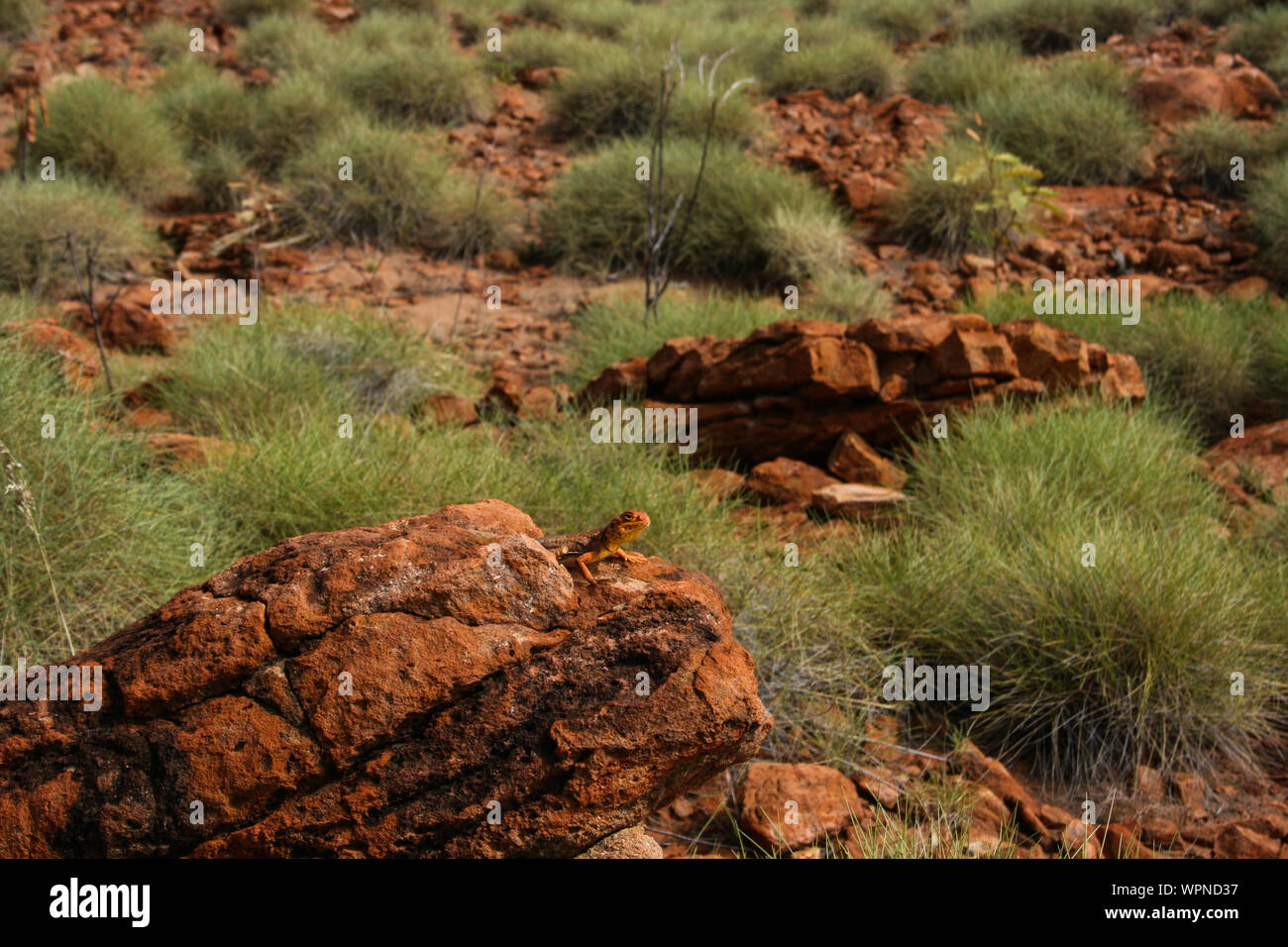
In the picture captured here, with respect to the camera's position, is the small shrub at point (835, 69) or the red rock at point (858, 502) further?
the small shrub at point (835, 69)

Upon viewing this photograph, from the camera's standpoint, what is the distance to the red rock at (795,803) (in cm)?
297

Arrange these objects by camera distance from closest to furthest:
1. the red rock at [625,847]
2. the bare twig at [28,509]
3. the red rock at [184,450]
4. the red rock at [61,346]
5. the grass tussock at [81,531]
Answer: the red rock at [625,847], the bare twig at [28,509], the grass tussock at [81,531], the red rock at [184,450], the red rock at [61,346]

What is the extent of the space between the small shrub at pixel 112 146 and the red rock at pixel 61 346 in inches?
161

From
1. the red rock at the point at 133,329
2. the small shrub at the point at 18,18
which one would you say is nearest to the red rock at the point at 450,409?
the red rock at the point at 133,329

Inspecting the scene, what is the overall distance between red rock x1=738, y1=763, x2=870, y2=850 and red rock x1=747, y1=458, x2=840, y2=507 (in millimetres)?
2042

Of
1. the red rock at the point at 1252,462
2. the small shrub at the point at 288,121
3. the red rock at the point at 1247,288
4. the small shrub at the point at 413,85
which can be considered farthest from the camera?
the small shrub at the point at 413,85

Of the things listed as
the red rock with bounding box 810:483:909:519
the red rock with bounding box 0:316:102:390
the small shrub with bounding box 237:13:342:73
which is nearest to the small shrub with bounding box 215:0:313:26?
the small shrub with bounding box 237:13:342:73

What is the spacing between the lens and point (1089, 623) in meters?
3.63

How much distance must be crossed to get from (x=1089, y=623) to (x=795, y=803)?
1.31 m

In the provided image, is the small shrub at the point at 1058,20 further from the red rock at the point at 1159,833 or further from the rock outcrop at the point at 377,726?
the rock outcrop at the point at 377,726

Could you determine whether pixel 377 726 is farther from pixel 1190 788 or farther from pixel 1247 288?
pixel 1247 288

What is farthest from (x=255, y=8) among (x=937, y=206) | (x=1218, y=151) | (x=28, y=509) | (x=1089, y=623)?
(x=1089, y=623)

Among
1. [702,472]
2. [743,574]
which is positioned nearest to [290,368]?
[702,472]

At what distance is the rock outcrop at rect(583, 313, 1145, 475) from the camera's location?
18.1ft
